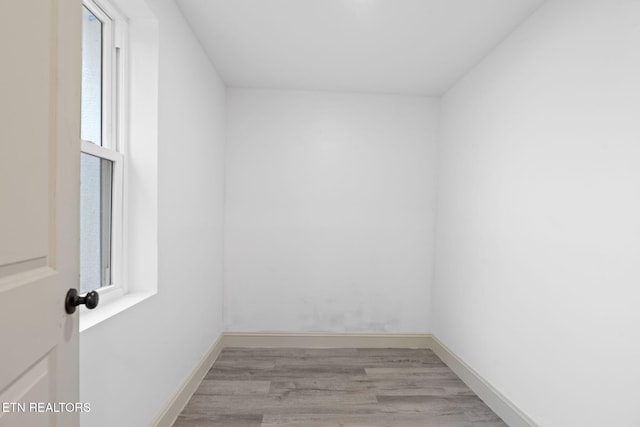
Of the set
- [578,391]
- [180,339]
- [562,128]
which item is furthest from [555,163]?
[180,339]

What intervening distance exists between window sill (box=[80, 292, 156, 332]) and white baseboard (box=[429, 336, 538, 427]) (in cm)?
232

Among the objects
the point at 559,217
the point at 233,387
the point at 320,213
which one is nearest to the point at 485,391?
the point at 559,217

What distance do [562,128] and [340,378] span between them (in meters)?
2.33

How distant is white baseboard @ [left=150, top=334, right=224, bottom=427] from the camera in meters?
1.84

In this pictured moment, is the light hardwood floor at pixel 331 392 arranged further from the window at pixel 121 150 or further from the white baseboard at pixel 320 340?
the window at pixel 121 150

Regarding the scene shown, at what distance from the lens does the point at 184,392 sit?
212 cm

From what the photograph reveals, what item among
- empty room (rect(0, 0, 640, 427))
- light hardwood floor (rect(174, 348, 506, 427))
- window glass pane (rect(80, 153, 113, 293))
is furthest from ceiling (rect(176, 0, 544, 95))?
light hardwood floor (rect(174, 348, 506, 427))

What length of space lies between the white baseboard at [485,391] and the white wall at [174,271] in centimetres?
216

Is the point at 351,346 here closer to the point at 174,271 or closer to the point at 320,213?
the point at 320,213

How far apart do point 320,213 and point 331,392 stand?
160cm

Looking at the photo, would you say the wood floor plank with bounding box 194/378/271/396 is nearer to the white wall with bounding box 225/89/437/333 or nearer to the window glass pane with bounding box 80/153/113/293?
the white wall with bounding box 225/89/437/333

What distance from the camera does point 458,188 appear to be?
2785 mm

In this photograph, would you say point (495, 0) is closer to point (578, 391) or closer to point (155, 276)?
point (578, 391)

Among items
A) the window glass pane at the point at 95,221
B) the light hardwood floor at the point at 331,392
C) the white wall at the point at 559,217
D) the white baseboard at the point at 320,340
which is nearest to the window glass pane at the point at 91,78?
the window glass pane at the point at 95,221
